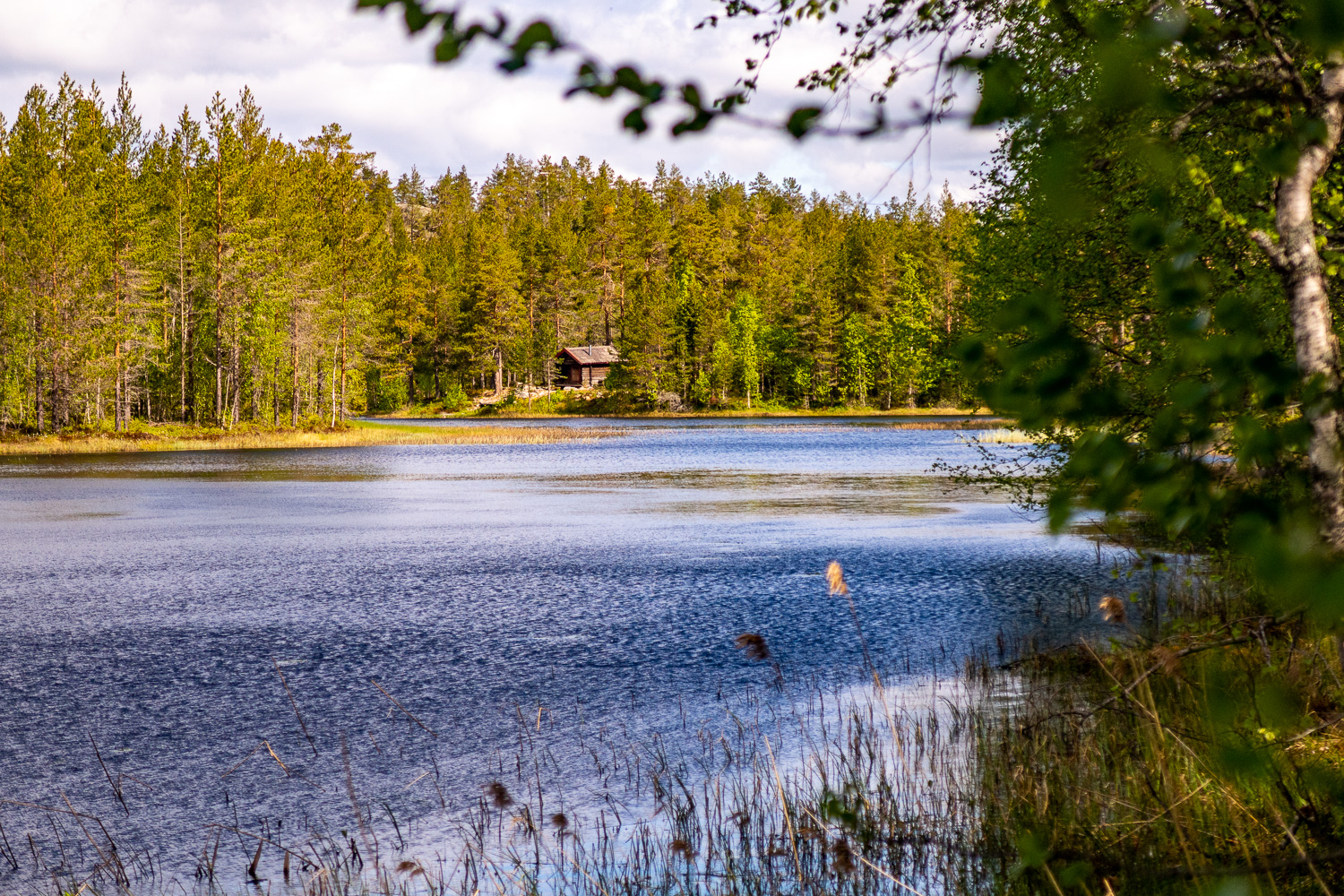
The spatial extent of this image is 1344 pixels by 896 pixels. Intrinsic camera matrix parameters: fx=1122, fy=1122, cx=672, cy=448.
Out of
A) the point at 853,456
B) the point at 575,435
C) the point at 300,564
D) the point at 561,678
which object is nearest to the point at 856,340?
the point at 575,435

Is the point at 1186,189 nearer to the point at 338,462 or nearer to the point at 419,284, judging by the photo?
the point at 338,462

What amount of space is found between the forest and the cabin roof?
7.49 feet

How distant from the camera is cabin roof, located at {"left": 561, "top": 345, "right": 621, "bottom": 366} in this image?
11456 centimetres

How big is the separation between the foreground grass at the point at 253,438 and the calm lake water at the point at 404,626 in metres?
21.3

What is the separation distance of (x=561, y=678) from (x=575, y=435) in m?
58.4

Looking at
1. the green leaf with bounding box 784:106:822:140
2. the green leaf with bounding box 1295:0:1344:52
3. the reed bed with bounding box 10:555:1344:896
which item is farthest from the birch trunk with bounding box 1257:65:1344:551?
the green leaf with bounding box 1295:0:1344:52

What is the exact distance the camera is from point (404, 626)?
598 inches

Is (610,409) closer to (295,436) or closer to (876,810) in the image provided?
(295,436)

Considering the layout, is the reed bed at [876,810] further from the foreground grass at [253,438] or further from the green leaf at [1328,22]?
the foreground grass at [253,438]

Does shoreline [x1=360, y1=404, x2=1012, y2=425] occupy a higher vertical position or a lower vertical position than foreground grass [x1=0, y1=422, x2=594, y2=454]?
higher

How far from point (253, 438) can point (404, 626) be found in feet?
168

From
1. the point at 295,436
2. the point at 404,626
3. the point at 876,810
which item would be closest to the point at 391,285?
the point at 295,436

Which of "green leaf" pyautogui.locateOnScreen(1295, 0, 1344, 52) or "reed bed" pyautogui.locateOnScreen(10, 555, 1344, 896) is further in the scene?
"reed bed" pyautogui.locateOnScreen(10, 555, 1344, 896)

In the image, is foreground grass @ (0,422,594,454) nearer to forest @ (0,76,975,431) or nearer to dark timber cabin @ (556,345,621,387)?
forest @ (0,76,975,431)
